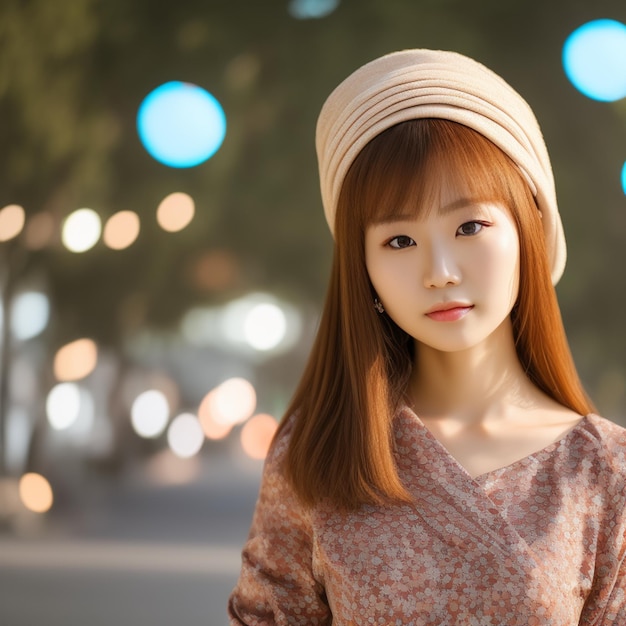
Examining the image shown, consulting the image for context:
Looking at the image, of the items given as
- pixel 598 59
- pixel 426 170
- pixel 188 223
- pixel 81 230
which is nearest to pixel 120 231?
pixel 81 230

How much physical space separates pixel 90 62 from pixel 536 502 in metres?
2.75

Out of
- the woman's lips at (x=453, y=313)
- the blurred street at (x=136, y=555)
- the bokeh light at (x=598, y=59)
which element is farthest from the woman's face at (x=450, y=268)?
the bokeh light at (x=598, y=59)

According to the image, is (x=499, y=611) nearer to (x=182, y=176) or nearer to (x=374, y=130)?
(x=374, y=130)

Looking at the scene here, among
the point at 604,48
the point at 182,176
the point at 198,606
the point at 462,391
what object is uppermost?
the point at 604,48

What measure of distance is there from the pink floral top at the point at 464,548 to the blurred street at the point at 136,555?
1712mm

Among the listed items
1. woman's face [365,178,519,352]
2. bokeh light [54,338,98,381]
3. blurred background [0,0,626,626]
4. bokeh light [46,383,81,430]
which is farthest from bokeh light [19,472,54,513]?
woman's face [365,178,519,352]

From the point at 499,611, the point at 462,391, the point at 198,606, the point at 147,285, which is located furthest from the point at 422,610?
the point at 147,285

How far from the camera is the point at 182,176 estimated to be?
11.4ft

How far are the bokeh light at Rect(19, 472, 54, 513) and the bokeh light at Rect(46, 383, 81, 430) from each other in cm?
19

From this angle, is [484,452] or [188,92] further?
[188,92]

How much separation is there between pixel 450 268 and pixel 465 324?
8cm

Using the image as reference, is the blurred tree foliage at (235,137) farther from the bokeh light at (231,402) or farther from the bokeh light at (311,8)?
the bokeh light at (231,402)

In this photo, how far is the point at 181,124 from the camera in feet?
11.2

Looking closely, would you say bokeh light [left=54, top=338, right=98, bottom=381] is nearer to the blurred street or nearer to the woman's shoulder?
the blurred street
